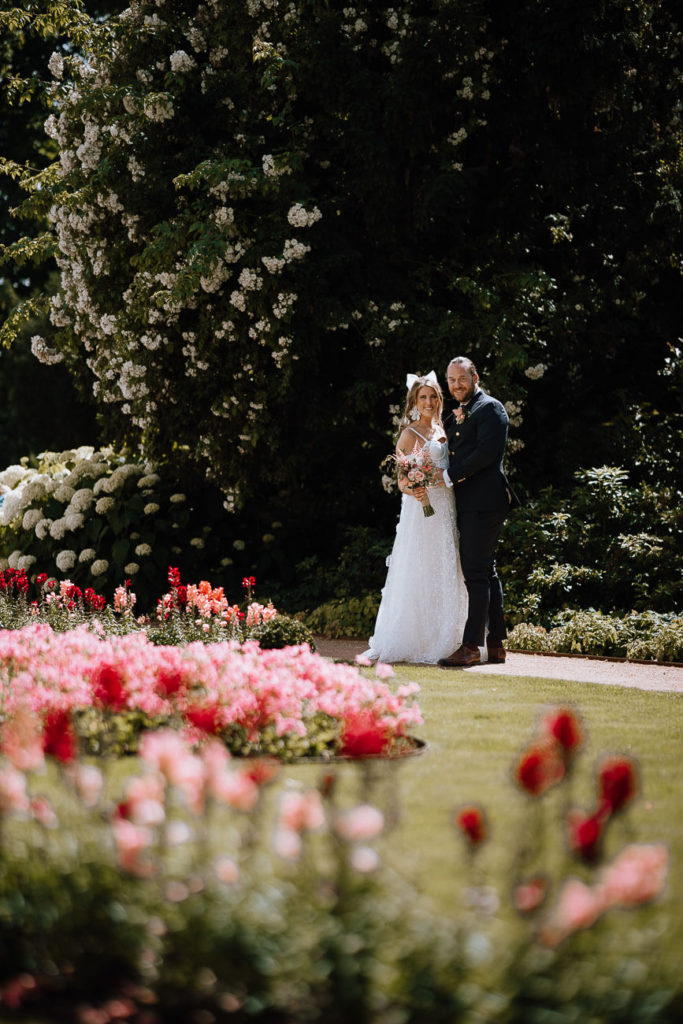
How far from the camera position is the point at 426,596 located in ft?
27.5

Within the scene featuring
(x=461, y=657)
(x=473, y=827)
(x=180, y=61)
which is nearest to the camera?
(x=473, y=827)

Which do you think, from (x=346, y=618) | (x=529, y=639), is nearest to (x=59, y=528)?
(x=346, y=618)

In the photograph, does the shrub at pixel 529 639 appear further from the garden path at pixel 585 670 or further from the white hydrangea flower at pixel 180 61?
the white hydrangea flower at pixel 180 61

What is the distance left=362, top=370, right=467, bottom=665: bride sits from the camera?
8.33 metres

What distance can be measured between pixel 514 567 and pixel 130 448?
5.08 meters

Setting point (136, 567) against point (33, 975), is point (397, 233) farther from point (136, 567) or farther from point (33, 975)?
point (33, 975)

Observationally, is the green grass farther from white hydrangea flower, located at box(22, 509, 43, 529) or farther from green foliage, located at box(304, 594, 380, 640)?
white hydrangea flower, located at box(22, 509, 43, 529)

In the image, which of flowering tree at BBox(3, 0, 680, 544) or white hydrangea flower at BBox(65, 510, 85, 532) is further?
white hydrangea flower at BBox(65, 510, 85, 532)

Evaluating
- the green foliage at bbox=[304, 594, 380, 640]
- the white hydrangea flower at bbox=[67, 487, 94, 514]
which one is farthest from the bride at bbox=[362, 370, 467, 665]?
the white hydrangea flower at bbox=[67, 487, 94, 514]

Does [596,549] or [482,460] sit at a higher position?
[482,460]

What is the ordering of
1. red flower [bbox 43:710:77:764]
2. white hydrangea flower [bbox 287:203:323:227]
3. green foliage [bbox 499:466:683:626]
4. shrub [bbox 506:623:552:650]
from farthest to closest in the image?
white hydrangea flower [bbox 287:203:323:227], green foliage [bbox 499:466:683:626], shrub [bbox 506:623:552:650], red flower [bbox 43:710:77:764]

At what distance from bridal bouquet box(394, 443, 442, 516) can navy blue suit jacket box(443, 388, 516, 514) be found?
0.14m

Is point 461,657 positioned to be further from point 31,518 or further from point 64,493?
point 31,518

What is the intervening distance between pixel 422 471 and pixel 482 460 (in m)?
0.44
